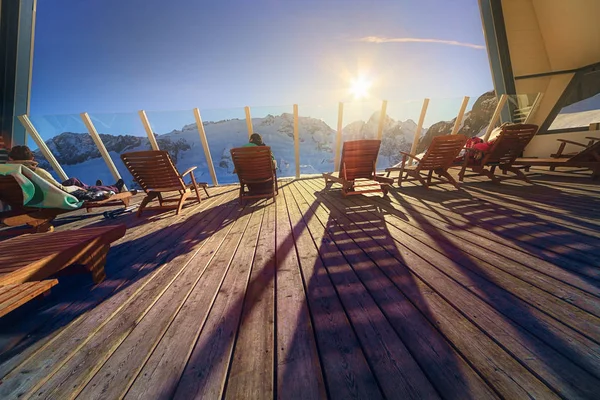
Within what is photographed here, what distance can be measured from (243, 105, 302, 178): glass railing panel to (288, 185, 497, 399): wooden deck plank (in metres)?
4.84

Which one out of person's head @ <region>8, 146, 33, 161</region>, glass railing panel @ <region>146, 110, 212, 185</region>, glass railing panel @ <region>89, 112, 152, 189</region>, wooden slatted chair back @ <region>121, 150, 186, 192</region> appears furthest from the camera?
glass railing panel @ <region>146, 110, 212, 185</region>

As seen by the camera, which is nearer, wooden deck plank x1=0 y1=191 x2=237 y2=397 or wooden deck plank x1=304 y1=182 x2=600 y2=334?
wooden deck plank x1=0 y1=191 x2=237 y2=397

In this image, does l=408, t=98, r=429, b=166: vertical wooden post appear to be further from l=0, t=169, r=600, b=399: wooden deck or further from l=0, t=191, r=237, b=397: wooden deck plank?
l=0, t=191, r=237, b=397: wooden deck plank

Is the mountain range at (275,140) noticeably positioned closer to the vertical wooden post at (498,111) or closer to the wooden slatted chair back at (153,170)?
the vertical wooden post at (498,111)

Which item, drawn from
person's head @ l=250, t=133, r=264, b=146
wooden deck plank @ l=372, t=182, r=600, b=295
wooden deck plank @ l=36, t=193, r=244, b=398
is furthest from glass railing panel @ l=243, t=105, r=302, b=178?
wooden deck plank @ l=36, t=193, r=244, b=398

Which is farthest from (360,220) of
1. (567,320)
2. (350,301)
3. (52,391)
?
(52,391)

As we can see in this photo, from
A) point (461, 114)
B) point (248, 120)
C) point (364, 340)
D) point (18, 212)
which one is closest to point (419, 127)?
point (461, 114)

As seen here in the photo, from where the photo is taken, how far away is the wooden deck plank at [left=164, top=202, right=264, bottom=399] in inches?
29.8

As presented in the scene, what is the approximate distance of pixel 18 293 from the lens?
1035 millimetres

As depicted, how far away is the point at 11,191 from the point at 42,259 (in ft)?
7.97

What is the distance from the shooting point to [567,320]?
3.10 ft

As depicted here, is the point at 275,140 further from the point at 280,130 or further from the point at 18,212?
the point at 18,212

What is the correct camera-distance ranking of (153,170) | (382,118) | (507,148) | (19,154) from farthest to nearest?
(382,118) → (507,148) → (19,154) → (153,170)

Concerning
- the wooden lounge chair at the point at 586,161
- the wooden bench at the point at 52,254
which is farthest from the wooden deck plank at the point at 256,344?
the wooden lounge chair at the point at 586,161
